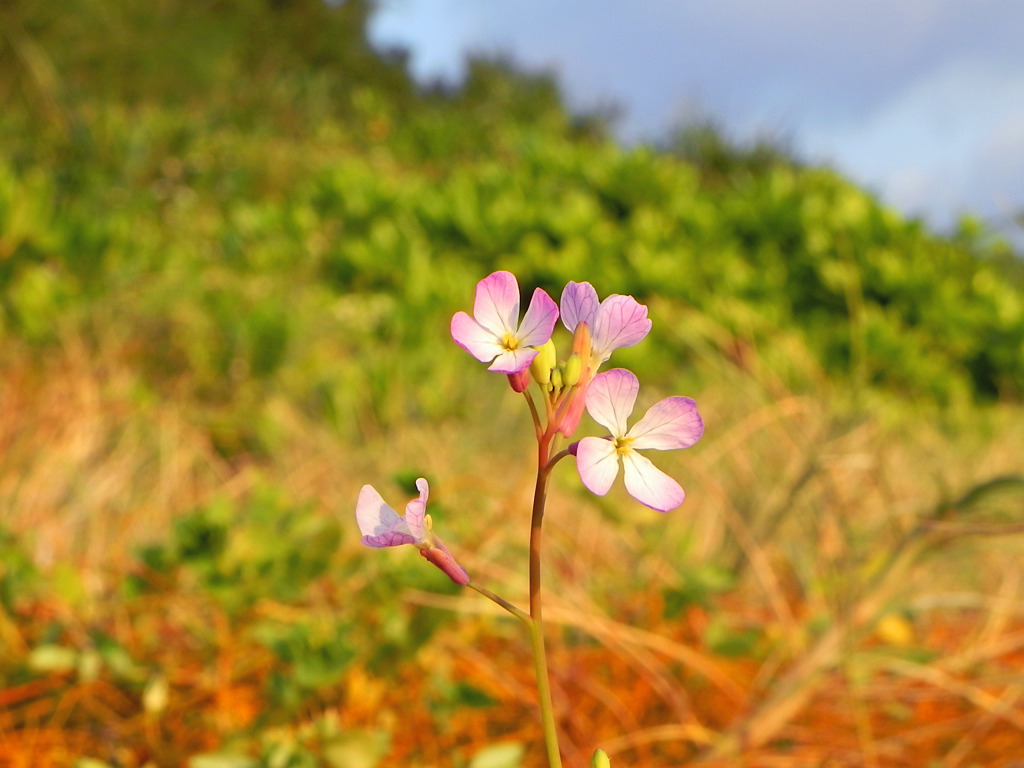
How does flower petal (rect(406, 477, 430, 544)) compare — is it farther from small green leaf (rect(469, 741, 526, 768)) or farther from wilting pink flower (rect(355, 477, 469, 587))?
small green leaf (rect(469, 741, 526, 768))

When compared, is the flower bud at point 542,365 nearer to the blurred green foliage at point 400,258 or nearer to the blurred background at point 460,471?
the blurred background at point 460,471

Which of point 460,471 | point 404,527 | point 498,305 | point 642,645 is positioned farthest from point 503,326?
point 460,471

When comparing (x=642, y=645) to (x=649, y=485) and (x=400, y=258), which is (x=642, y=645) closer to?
→ (x=649, y=485)

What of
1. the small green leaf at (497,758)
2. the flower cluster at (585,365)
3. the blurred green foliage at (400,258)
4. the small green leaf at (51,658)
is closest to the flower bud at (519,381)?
the flower cluster at (585,365)

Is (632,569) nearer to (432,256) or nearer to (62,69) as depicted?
(432,256)

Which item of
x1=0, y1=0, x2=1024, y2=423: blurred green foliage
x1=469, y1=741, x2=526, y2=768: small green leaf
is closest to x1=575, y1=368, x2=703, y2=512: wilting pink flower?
x1=469, y1=741, x2=526, y2=768: small green leaf

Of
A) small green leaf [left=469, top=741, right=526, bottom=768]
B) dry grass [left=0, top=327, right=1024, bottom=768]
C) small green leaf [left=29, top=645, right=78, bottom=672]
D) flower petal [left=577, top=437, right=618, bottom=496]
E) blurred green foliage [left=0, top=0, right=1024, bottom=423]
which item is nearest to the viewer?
flower petal [left=577, top=437, right=618, bottom=496]

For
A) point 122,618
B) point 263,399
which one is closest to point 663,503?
point 122,618
